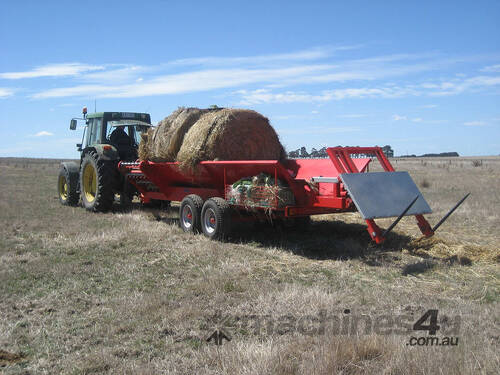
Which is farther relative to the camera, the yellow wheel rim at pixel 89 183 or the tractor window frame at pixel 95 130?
the yellow wheel rim at pixel 89 183

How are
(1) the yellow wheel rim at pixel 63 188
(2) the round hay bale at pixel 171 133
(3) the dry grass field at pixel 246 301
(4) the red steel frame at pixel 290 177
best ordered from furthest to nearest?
(1) the yellow wheel rim at pixel 63 188 < (2) the round hay bale at pixel 171 133 < (4) the red steel frame at pixel 290 177 < (3) the dry grass field at pixel 246 301

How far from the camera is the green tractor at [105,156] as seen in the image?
465 inches

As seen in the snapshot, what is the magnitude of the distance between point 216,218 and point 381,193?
2.78m

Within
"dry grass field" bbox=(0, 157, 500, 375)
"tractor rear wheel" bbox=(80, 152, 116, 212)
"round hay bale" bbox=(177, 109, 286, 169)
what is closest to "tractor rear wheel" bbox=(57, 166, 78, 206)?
"tractor rear wheel" bbox=(80, 152, 116, 212)

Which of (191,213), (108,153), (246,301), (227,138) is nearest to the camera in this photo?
(246,301)

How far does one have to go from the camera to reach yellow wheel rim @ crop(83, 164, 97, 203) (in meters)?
12.9

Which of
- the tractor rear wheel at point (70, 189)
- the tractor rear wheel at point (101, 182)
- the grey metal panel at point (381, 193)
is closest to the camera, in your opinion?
the grey metal panel at point (381, 193)

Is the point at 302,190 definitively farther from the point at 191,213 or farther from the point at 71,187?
the point at 71,187

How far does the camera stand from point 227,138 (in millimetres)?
8695

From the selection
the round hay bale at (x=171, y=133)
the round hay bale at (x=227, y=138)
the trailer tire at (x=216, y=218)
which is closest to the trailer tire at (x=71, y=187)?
the round hay bale at (x=171, y=133)

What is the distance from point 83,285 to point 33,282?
0.65m

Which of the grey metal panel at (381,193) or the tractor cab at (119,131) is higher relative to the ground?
the tractor cab at (119,131)

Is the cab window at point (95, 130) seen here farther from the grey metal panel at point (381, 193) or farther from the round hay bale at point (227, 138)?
the grey metal panel at point (381, 193)

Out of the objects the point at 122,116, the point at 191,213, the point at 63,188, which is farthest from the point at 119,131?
the point at 191,213
